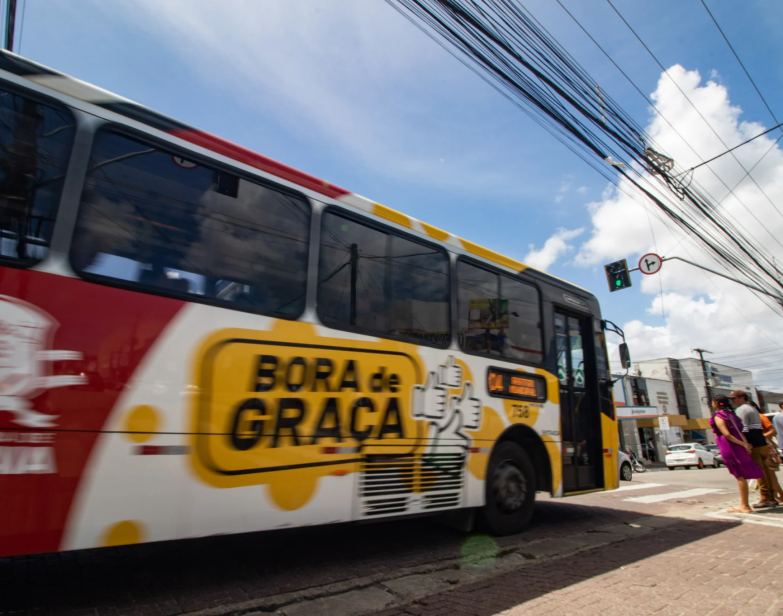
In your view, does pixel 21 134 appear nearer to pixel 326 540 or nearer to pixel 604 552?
pixel 326 540

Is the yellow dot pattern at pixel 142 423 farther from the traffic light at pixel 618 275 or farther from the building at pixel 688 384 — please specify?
the building at pixel 688 384

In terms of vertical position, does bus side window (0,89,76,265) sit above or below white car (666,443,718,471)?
above

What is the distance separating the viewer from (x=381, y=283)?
14.5 feet

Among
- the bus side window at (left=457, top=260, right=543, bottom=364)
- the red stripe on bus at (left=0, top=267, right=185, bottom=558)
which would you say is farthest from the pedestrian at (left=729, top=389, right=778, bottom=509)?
the red stripe on bus at (left=0, top=267, right=185, bottom=558)

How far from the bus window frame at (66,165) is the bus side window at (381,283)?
1.77m

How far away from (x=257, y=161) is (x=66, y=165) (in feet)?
4.29

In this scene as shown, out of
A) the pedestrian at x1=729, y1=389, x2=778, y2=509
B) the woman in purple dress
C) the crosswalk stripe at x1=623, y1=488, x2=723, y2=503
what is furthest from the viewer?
the crosswalk stripe at x1=623, y1=488, x2=723, y2=503

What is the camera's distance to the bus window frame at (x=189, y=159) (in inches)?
112

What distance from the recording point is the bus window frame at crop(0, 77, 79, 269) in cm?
262

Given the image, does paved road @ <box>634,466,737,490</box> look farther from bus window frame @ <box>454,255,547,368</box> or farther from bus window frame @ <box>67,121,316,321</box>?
bus window frame @ <box>67,121,316,321</box>

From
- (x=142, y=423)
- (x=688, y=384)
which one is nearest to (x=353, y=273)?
(x=142, y=423)

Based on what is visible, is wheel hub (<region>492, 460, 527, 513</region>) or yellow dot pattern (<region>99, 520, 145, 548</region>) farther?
wheel hub (<region>492, 460, 527, 513</region>)

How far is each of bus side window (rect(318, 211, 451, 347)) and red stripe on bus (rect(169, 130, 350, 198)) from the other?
0.24m

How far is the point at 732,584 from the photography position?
3789 millimetres
